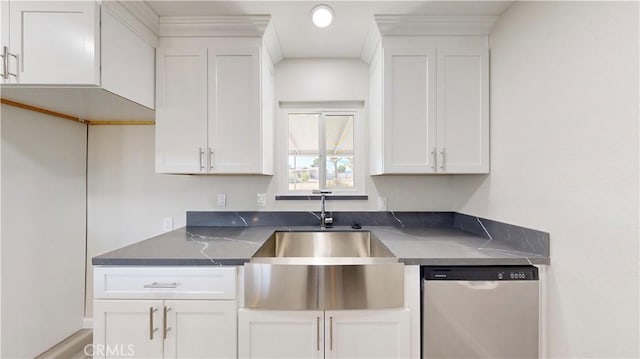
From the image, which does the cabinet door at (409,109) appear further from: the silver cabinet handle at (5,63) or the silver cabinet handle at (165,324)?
the silver cabinet handle at (5,63)

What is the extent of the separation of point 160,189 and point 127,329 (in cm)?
116

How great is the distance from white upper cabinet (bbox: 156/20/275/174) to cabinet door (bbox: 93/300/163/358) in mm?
822

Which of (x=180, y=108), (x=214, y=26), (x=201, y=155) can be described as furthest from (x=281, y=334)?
(x=214, y=26)

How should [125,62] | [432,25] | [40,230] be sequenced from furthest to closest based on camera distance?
[40,230], [432,25], [125,62]

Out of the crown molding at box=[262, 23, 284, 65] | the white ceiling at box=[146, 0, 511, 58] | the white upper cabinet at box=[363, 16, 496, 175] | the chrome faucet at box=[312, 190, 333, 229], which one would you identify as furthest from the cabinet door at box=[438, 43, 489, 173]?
the crown molding at box=[262, 23, 284, 65]

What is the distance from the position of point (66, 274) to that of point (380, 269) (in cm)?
237

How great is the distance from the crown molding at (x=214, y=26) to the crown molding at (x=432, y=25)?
766 millimetres

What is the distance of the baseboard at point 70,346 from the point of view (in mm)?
1813

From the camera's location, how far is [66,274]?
196cm

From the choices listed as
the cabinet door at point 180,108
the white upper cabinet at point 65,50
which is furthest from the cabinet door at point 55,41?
the cabinet door at point 180,108

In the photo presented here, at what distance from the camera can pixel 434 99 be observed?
5.53 ft

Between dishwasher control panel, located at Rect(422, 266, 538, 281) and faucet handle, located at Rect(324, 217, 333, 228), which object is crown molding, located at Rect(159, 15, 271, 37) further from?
dishwasher control panel, located at Rect(422, 266, 538, 281)

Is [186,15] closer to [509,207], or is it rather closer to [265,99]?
[265,99]

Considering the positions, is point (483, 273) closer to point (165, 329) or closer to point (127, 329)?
point (165, 329)
